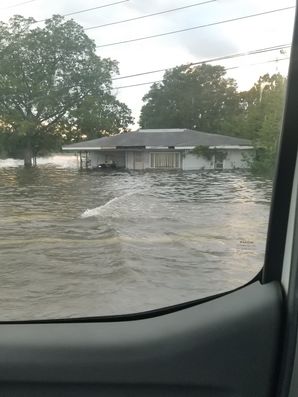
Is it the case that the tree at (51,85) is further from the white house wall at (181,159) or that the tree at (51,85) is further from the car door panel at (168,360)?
the car door panel at (168,360)

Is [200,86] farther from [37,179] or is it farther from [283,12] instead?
[37,179]

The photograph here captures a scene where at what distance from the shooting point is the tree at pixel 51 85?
1718 millimetres

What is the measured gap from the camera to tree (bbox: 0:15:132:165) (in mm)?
1718

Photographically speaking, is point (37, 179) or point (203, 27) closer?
point (203, 27)

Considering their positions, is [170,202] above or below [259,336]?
above

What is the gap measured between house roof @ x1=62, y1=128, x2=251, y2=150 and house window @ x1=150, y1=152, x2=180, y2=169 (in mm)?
51

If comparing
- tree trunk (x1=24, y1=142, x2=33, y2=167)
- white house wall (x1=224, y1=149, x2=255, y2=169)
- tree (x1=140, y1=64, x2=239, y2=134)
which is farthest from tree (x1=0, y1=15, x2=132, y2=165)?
white house wall (x1=224, y1=149, x2=255, y2=169)

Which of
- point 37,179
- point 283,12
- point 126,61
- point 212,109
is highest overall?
point 283,12

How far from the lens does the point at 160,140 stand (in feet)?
6.07

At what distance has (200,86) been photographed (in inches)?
68.4

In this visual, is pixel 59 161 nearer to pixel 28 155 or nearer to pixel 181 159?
pixel 28 155

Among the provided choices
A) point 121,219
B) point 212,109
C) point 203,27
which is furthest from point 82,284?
point 203,27

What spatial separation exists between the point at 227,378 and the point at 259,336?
0.16m

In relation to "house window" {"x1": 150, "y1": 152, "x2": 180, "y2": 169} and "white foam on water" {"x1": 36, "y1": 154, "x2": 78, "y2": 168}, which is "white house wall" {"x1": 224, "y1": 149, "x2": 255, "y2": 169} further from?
"white foam on water" {"x1": 36, "y1": 154, "x2": 78, "y2": 168}
